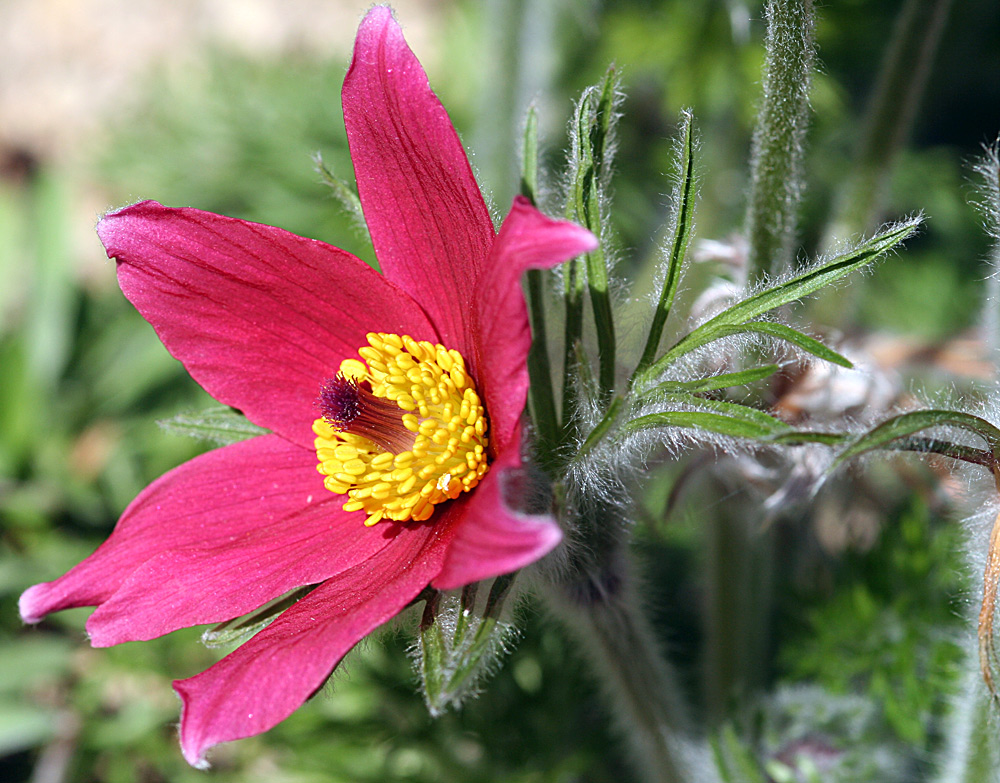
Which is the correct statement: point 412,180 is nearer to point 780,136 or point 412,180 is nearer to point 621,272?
point 780,136

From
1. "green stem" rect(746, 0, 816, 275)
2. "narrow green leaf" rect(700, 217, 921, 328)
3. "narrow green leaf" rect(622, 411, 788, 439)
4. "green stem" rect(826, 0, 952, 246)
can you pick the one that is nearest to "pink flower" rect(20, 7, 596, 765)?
"narrow green leaf" rect(622, 411, 788, 439)

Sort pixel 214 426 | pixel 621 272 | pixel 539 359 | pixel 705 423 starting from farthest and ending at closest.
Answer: pixel 621 272 < pixel 214 426 < pixel 539 359 < pixel 705 423

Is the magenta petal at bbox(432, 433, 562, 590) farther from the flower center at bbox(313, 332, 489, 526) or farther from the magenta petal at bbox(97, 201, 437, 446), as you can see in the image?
the magenta petal at bbox(97, 201, 437, 446)

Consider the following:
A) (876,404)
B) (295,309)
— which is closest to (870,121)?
(876,404)

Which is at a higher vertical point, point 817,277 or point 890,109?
point 890,109

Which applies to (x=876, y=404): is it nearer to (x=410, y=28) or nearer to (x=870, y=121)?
(x=870, y=121)

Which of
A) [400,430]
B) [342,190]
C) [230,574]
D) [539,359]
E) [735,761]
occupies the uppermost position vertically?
[342,190]

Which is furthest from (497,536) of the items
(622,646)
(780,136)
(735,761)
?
(735,761)
